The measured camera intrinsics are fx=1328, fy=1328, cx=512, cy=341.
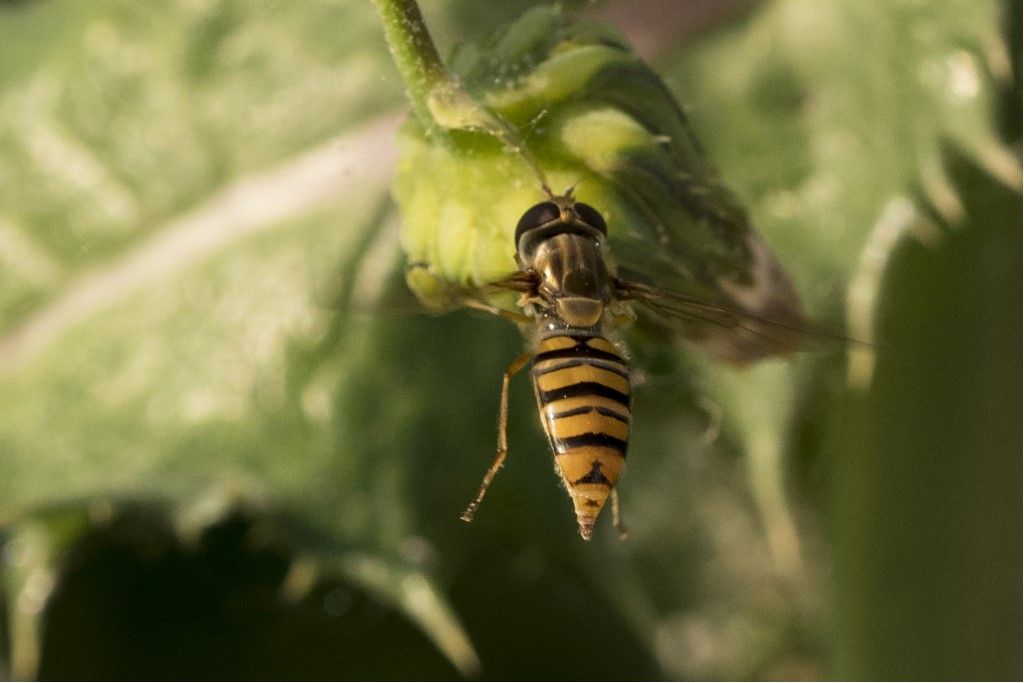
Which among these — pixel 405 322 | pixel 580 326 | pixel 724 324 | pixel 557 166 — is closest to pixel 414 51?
pixel 557 166

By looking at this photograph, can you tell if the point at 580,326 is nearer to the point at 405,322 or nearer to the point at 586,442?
the point at 586,442

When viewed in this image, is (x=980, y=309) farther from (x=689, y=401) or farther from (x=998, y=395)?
(x=689, y=401)

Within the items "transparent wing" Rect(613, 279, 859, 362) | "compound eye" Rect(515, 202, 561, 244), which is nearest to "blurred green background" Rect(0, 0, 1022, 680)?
"transparent wing" Rect(613, 279, 859, 362)

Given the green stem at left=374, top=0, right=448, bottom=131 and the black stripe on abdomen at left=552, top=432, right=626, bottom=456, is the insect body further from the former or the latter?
the green stem at left=374, top=0, right=448, bottom=131

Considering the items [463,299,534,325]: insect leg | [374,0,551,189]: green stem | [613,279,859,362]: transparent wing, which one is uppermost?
[374,0,551,189]: green stem

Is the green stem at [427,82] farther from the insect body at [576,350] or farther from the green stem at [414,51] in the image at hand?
the insect body at [576,350]

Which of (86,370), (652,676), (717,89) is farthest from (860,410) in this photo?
(86,370)
